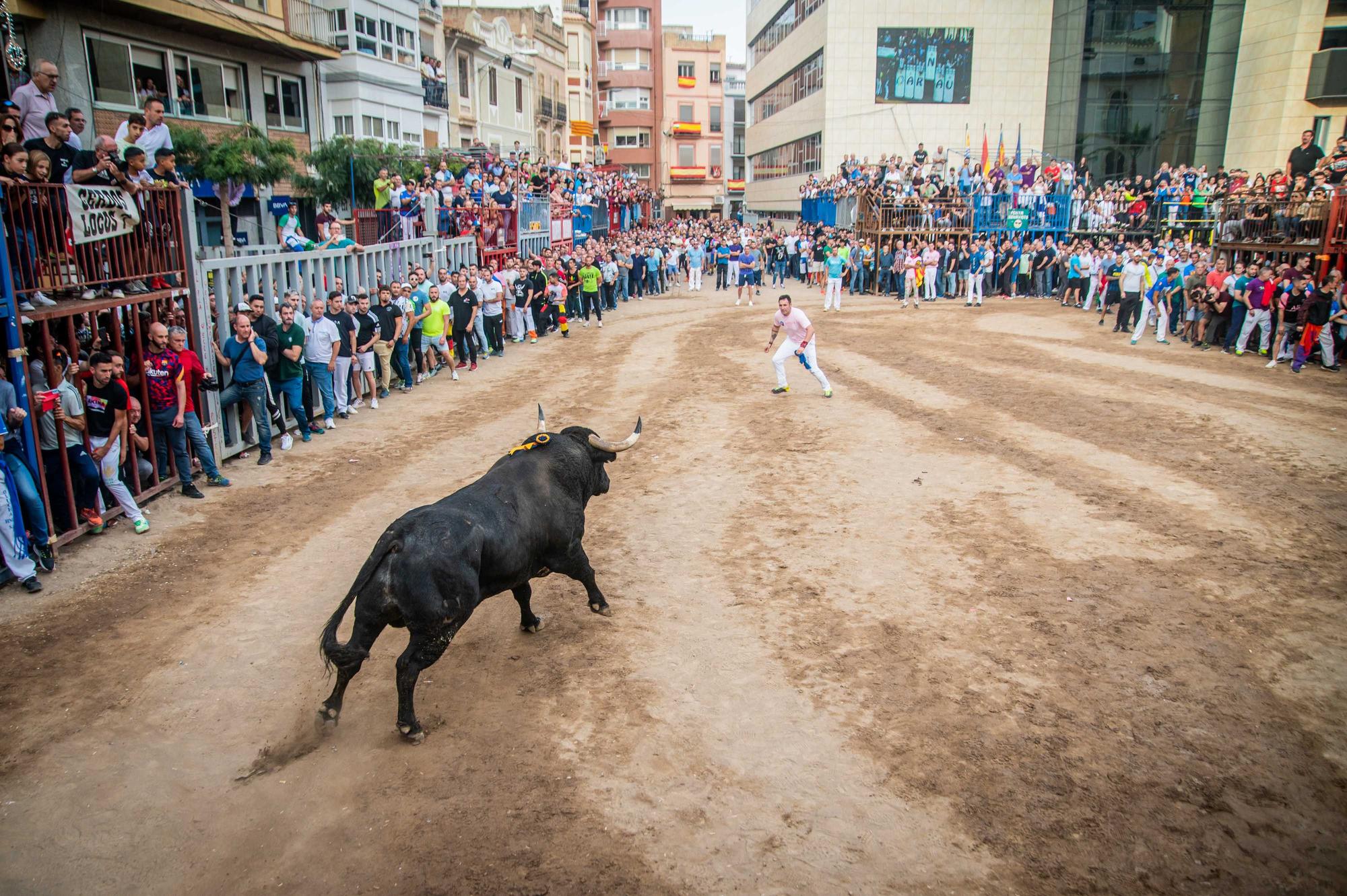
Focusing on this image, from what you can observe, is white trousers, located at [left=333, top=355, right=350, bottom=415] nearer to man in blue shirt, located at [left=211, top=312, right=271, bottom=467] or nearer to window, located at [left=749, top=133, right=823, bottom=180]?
man in blue shirt, located at [left=211, top=312, right=271, bottom=467]

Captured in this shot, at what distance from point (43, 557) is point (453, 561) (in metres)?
4.91

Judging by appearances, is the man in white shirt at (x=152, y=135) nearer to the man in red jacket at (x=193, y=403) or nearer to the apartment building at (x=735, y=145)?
the man in red jacket at (x=193, y=403)

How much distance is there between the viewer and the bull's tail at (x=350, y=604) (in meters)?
5.30

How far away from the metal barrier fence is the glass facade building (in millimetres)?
38805

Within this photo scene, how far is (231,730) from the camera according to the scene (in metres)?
5.57

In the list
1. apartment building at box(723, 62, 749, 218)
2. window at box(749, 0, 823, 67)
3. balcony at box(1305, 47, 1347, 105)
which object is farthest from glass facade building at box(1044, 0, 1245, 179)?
apartment building at box(723, 62, 749, 218)

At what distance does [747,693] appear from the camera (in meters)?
6.00

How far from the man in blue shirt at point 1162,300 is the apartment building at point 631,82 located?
2258 inches

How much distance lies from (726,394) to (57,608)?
1023 centimetres

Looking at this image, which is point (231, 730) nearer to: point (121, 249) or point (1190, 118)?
point (121, 249)

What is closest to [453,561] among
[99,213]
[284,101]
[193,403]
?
[193,403]

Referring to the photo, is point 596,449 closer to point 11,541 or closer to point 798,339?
point 11,541

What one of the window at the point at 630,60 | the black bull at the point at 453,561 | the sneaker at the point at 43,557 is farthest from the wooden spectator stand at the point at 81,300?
the window at the point at 630,60

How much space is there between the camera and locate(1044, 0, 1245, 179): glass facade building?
36125mm
